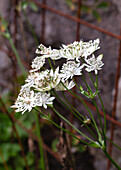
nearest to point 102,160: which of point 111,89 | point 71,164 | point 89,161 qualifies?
point 89,161

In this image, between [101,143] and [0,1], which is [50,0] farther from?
[101,143]

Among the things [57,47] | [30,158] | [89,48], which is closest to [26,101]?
[89,48]

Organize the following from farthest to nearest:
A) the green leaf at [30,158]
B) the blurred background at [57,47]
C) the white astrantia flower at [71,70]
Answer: the green leaf at [30,158]
the blurred background at [57,47]
the white astrantia flower at [71,70]

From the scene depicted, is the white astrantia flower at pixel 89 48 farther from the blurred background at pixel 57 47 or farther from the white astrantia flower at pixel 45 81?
the blurred background at pixel 57 47

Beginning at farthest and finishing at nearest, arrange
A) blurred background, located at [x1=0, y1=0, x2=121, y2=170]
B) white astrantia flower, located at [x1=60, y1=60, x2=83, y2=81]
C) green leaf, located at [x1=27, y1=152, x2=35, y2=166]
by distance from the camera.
A: green leaf, located at [x1=27, y1=152, x2=35, y2=166] → blurred background, located at [x1=0, y1=0, x2=121, y2=170] → white astrantia flower, located at [x1=60, y1=60, x2=83, y2=81]

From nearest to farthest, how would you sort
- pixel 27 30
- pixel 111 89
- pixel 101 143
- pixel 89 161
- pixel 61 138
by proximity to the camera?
pixel 101 143, pixel 61 138, pixel 111 89, pixel 89 161, pixel 27 30

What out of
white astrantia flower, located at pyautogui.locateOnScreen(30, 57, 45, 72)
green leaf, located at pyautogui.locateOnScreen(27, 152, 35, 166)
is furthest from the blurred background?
white astrantia flower, located at pyautogui.locateOnScreen(30, 57, 45, 72)

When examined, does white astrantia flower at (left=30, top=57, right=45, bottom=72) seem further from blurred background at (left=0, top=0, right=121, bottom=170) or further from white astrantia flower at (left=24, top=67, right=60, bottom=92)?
blurred background at (left=0, top=0, right=121, bottom=170)

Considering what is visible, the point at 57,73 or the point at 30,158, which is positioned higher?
the point at 57,73

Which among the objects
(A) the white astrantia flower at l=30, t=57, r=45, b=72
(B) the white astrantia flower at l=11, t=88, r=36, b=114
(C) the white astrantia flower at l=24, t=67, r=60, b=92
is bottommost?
(B) the white astrantia flower at l=11, t=88, r=36, b=114

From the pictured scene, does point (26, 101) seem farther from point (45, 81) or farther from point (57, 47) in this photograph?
point (57, 47)

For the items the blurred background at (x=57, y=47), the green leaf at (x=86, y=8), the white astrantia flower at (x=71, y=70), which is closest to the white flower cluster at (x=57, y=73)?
the white astrantia flower at (x=71, y=70)
